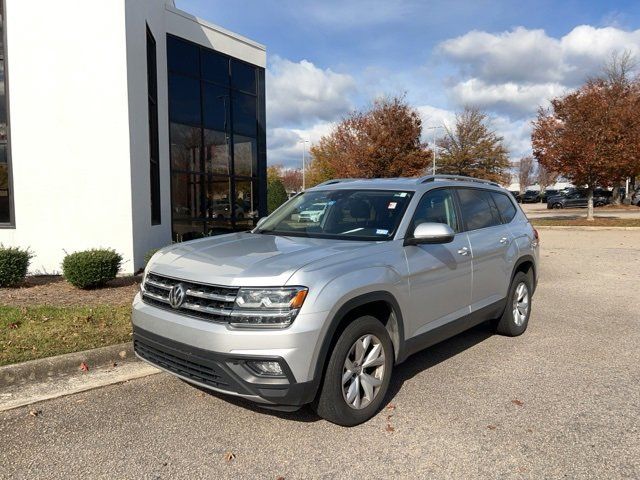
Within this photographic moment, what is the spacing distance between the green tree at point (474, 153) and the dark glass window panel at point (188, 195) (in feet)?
112

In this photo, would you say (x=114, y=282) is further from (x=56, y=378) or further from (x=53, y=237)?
(x=56, y=378)

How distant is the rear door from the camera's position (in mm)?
4785

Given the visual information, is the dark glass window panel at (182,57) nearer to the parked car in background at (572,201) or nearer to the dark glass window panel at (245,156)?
the dark glass window panel at (245,156)

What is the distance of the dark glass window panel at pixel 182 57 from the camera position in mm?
12898

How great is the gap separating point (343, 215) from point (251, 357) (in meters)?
1.76

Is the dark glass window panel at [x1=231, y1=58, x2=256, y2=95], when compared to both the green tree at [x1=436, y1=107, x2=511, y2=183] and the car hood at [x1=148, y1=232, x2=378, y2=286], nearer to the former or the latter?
the car hood at [x1=148, y1=232, x2=378, y2=286]

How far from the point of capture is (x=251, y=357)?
9.95 ft

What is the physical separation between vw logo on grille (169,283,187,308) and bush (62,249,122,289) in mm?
4464

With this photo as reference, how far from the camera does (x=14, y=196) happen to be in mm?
8898

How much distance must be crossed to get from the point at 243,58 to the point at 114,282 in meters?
9.43

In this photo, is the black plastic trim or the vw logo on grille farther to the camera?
the vw logo on grille

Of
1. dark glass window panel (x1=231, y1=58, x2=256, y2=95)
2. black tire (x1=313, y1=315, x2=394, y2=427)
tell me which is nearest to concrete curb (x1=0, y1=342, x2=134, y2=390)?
black tire (x1=313, y1=315, x2=394, y2=427)

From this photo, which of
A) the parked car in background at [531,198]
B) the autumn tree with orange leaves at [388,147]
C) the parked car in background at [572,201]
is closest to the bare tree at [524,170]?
the parked car in background at [531,198]

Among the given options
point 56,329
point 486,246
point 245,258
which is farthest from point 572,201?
point 245,258
